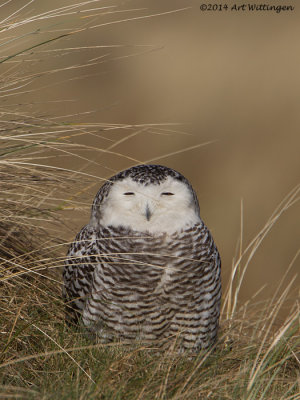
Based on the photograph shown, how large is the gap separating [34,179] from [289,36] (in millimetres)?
9726

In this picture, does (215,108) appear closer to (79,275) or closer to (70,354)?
(79,275)

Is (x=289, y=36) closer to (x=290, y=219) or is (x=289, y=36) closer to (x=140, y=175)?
(x=290, y=219)

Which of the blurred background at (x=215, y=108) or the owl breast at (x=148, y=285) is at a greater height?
the owl breast at (x=148, y=285)

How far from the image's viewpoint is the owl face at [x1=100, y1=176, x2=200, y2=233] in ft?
11.7

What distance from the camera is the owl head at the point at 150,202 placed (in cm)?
358

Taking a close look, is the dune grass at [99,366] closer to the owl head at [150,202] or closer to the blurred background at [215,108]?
the owl head at [150,202]

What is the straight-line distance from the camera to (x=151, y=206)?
356cm

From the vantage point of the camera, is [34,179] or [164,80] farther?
[164,80]

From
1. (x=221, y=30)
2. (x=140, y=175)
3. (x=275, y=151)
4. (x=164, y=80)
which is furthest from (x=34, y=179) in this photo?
(x=221, y=30)

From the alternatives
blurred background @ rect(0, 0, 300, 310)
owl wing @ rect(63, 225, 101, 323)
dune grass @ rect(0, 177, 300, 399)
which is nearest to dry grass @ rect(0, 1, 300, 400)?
dune grass @ rect(0, 177, 300, 399)

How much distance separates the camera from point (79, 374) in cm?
293

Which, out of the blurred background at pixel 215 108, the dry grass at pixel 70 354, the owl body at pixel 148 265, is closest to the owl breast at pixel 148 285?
the owl body at pixel 148 265

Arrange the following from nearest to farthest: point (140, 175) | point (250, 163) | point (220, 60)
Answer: point (140, 175) < point (250, 163) < point (220, 60)

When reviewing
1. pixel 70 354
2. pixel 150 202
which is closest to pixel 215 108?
pixel 150 202
